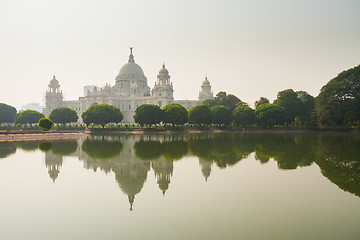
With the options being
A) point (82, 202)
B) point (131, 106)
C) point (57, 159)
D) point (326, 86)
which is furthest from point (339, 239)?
point (131, 106)

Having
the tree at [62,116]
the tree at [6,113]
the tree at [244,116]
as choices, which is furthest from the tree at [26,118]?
the tree at [244,116]

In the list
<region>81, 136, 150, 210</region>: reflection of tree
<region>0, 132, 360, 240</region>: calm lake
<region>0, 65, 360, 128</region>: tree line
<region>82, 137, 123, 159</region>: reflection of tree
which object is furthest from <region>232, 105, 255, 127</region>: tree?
<region>81, 136, 150, 210</region>: reflection of tree

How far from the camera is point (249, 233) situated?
9.89 m

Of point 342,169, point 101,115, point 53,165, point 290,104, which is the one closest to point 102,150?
point 53,165

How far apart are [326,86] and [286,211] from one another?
59.9 metres

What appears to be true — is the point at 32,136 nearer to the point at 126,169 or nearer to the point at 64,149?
the point at 64,149

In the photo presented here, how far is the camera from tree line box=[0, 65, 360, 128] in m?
61.5

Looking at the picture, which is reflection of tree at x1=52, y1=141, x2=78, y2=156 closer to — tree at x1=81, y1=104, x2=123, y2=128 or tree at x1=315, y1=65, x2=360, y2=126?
tree at x1=81, y1=104, x2=123, y2=128

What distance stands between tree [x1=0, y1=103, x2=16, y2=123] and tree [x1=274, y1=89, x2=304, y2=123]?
231 feet

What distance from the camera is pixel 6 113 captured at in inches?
3568

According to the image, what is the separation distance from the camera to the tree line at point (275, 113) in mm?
61531

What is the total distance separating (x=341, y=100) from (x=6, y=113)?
3206 inches

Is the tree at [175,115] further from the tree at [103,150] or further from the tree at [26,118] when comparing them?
the tree at [26,118]

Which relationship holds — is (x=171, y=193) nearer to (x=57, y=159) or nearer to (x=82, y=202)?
(x=82, y=202)
